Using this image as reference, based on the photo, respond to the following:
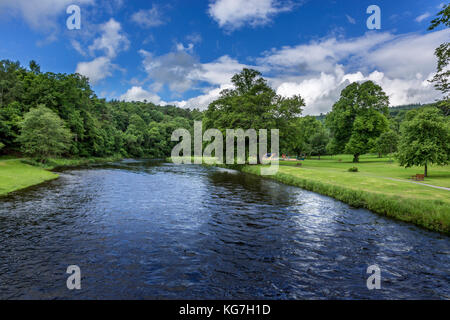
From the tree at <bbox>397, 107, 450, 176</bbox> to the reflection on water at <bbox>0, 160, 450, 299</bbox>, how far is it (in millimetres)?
14897

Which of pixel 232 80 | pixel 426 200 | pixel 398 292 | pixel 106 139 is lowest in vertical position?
pixel 398 292

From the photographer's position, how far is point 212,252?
385 inches

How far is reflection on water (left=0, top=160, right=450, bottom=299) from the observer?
23.5 ft

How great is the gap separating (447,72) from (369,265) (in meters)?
17.6

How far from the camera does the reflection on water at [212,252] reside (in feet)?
23.5

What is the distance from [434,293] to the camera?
703cm

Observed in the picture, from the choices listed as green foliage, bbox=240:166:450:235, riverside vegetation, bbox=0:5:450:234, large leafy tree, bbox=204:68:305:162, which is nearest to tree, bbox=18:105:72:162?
riverside vegetation, bbox=0:5:450:234

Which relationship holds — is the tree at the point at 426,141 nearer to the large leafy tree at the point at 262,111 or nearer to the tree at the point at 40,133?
the large leafy tree at the point at 262,111

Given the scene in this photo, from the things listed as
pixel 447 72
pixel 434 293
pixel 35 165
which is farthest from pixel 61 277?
pixel 35 165

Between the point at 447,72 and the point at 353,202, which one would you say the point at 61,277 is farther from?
the point at 447,72

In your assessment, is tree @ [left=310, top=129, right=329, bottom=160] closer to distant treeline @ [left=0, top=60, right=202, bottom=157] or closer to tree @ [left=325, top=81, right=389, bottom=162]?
tree @ [left=325, top=81, right=389, bottom=162]

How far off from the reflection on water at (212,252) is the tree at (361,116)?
38.7 meters

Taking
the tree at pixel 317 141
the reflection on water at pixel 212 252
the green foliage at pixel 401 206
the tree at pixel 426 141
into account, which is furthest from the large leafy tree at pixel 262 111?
the tree at pixel 317 141

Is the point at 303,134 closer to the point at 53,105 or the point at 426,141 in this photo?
the point at 426,141
